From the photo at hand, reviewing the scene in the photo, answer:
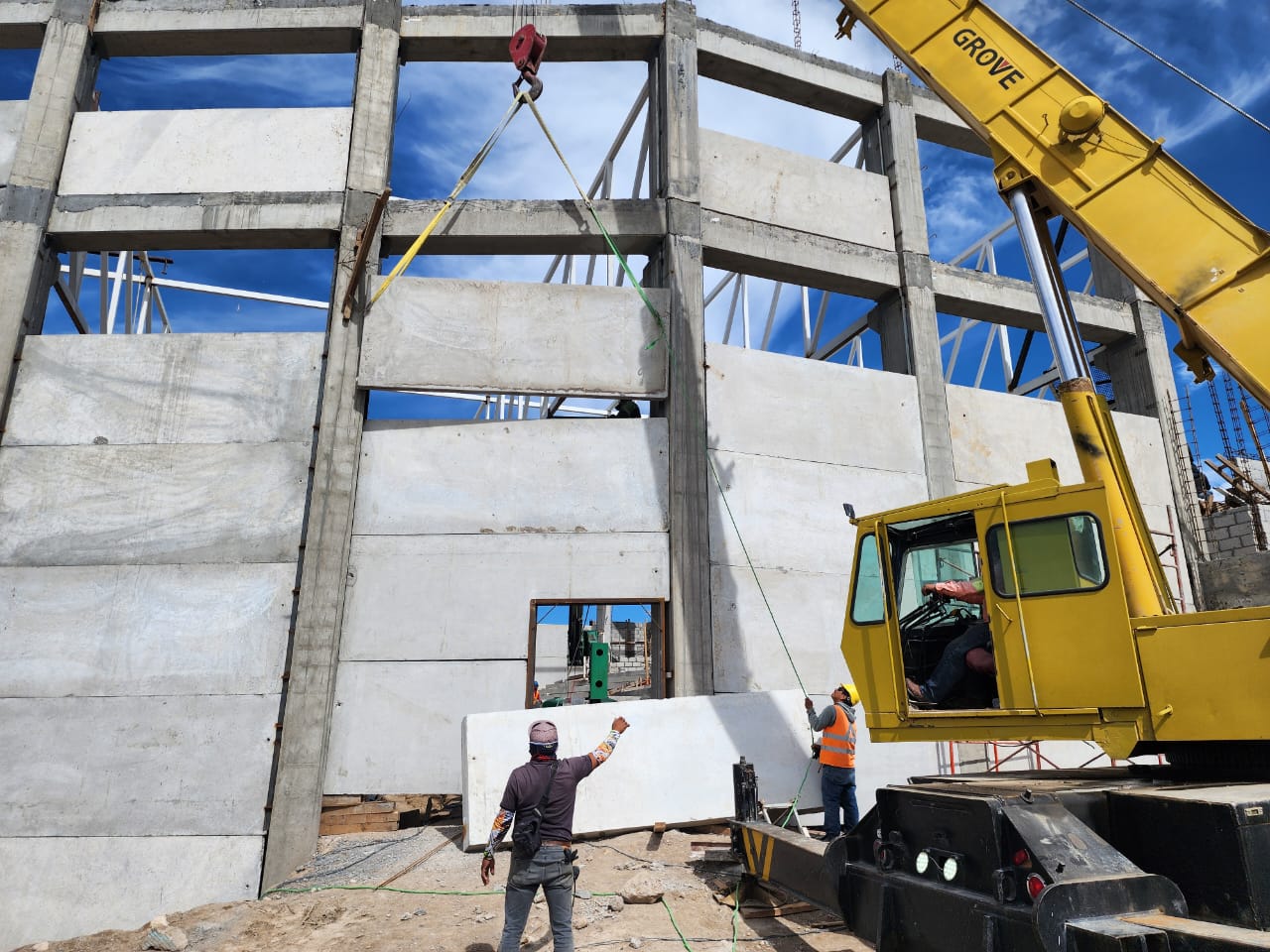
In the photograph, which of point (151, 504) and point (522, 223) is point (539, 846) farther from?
point (522, 223)

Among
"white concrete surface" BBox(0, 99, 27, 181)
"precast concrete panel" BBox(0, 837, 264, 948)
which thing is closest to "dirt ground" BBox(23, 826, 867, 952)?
"precast concrete panel" BBox(0, 837, 264, 948)

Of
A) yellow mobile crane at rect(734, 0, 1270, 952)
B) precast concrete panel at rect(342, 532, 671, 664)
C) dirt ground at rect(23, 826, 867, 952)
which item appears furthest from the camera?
precast concrete panel at rect(342, 532, 671, 664)

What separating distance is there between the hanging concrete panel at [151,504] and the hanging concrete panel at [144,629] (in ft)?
0.81

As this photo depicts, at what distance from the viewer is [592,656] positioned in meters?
12.5

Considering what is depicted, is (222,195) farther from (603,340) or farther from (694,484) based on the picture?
(694,484)

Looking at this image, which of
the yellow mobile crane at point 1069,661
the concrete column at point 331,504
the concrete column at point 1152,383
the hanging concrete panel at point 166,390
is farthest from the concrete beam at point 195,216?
the concrete column at point 1152,383

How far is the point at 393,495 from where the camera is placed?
11289 mm

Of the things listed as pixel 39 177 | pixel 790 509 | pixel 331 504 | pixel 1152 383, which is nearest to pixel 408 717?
pixel 331 504

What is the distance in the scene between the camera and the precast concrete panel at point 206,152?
12.6 metres

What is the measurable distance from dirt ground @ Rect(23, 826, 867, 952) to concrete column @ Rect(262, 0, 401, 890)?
0.80 m

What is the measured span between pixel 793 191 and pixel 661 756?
9925 mm

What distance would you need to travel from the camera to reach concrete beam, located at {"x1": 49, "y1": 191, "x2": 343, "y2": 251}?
12.4m

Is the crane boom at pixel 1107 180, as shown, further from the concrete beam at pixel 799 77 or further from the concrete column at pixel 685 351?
the concrete beam at pixel 799 77

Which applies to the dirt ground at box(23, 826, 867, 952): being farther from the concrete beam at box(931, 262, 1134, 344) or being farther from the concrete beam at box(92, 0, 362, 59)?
the concrete beam at box(92, 0, 362, 59)
